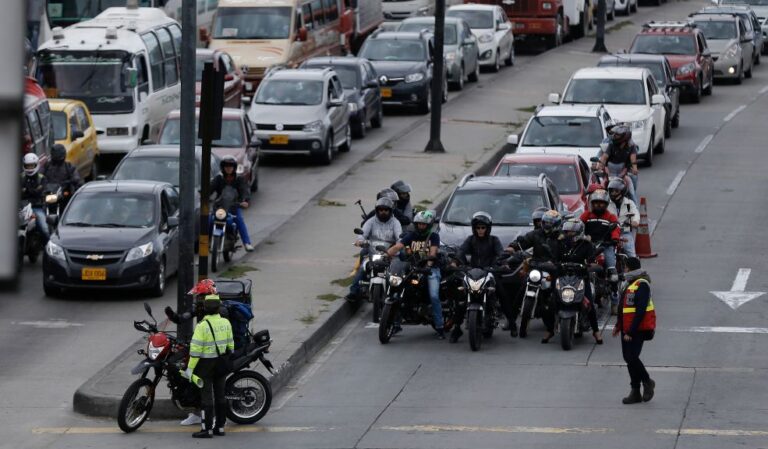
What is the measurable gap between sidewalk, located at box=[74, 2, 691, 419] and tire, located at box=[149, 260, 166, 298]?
1277mm

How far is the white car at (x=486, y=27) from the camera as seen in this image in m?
44.3

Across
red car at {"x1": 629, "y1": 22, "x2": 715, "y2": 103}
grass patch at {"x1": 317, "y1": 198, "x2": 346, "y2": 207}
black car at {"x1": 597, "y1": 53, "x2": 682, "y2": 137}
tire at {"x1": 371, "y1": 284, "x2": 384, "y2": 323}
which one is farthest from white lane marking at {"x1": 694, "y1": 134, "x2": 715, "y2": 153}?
tire at {"x1": 371, "y1": 284, "x2": 384, "y2": 323}

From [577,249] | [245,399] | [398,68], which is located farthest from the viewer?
[398,68]

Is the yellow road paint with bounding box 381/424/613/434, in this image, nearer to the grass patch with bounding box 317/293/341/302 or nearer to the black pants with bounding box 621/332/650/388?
the black pants with bounding box 621/332/650/388

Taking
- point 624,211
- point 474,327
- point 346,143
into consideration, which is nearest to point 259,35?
point 346,143

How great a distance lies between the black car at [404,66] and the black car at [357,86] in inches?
76.9

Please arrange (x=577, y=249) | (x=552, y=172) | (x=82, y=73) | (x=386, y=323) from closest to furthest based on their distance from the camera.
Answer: (x=577, y=249), (x=386, y=323), (x=552, y=172), (x=82, y=73)

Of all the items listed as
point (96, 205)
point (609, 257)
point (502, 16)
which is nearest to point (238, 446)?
point (609, 257)

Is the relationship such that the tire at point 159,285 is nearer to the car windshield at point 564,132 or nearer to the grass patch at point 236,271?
the grass patch at point 236,271

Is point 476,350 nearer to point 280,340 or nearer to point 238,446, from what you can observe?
point 280,340

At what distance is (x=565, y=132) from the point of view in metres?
26.6

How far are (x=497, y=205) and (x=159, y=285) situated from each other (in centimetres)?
469

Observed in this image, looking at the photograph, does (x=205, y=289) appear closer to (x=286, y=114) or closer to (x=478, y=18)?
(x=286, y=114)

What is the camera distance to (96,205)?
20.4 m
